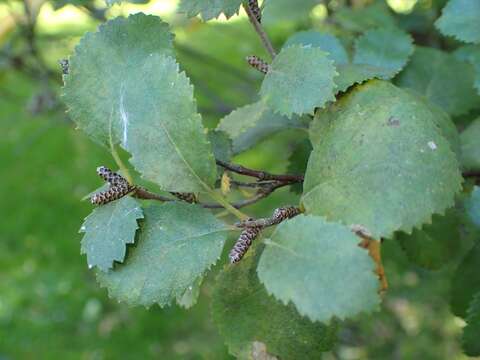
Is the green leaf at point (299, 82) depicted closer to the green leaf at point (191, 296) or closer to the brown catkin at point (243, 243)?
the brown catkin at point (243, 243)

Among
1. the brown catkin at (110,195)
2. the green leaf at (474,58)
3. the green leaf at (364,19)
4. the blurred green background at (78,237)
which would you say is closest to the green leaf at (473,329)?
the green leaf at (474,58)

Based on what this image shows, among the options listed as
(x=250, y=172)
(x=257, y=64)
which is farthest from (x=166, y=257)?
(x=257, y=64)

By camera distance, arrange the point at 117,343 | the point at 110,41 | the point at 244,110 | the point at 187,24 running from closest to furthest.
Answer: the point at 110,41
the point at 244,110
the point at 187,24
the point at 117,343

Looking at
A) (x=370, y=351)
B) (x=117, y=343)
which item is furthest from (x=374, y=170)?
(x=117, y=343)

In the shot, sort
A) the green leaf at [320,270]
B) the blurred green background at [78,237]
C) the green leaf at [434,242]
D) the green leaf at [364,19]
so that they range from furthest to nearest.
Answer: the blurred green background at [78,237], the green leaf at [364,19], the green leaf at [434,242], the green leaf at [320,270]

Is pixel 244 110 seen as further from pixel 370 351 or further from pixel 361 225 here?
pixel 370 351

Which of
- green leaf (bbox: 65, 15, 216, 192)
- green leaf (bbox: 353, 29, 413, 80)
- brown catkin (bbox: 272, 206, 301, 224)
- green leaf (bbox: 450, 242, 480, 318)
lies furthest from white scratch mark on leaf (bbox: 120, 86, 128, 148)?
green leaf (bbox: 450, 242, 480, 318)
